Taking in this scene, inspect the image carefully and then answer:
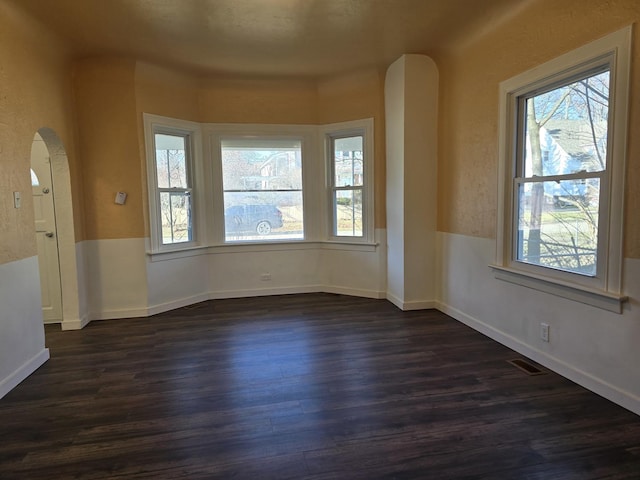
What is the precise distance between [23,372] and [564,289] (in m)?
3.83

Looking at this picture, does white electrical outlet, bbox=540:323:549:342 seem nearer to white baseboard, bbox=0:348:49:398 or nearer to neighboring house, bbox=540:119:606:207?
neighboring house, bbox=540:119:606:207

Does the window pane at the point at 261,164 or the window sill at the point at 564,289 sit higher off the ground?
the window pane at the point at 261,164

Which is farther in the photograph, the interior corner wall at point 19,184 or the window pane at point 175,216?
the window pane at point 175,216

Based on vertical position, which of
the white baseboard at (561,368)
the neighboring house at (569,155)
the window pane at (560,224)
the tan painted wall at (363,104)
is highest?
the tan painted wall at (363,104)

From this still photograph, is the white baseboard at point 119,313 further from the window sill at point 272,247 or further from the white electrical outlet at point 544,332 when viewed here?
the white electrical outlet at point 544,332

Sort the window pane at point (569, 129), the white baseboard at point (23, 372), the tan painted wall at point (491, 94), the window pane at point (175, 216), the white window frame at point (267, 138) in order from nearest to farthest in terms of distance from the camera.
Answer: the tan painted wall at point (491, 94) → the window pane at point (569, 129) → the white baseboard at point (23, 372) → the window pane at point (175, 216) → the white window frame at point (267, 138)

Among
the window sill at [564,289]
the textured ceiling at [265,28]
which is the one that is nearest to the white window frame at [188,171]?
the textured ceiling at [265,28]

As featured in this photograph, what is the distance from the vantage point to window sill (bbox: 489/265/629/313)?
2.29 meters

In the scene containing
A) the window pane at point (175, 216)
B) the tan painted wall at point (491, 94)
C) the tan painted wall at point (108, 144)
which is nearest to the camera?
the tan painted wall at point (491, 94)

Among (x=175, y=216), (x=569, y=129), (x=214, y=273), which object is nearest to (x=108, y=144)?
(x=175, y=216)

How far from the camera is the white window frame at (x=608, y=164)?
7.24 ft

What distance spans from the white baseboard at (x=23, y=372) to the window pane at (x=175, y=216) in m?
1.71

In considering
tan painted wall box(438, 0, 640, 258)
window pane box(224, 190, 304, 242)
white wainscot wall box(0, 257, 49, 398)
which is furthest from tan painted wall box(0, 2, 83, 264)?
tan painted wall box(438, 0, 640, 258)

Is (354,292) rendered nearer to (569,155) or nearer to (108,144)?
(569,155)
